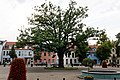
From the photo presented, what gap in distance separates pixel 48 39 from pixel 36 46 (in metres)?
4.43

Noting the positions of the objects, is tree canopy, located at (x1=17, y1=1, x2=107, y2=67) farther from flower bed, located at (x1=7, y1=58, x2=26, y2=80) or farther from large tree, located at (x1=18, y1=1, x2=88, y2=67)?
flower bed, located at (x1=7, y1=58, x2=26, y2=80)

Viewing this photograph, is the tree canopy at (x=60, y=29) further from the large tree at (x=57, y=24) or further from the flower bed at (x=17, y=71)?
the flower bed at (x=17, y=71)

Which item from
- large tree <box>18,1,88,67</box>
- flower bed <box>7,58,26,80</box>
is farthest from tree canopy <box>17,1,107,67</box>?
flower bed <box>7,58,26,80</box>

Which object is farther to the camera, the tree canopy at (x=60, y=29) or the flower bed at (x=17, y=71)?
the tree canopy at (x=60, y=29)

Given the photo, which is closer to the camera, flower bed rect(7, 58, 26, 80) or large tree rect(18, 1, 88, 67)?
flower bed rect(7, 58, 26, 80)

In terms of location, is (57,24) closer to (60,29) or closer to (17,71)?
(60,29)

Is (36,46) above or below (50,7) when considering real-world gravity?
below

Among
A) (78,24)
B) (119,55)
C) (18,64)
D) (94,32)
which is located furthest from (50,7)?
(119,55)

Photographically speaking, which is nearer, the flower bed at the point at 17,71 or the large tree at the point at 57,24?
the flower bed at the point at 17,71

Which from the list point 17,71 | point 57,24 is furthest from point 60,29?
point 17,71

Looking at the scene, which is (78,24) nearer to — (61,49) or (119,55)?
(61,49)

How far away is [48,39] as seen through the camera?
4606 cm

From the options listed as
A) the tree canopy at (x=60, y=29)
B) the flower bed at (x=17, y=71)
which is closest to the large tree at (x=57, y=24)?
the tree canopy at (x=60, y=29)

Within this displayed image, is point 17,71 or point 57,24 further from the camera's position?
point 57,24
